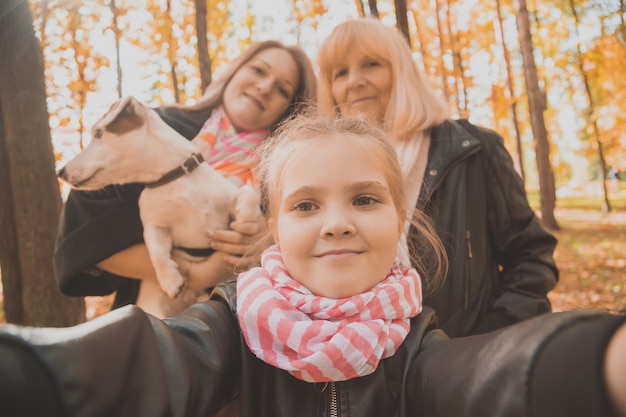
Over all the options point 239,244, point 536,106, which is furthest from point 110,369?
point 536,106

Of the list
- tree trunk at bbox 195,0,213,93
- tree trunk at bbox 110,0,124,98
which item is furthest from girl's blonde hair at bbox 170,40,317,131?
tree trunk at bbox 110,0,124,98

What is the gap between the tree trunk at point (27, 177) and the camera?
350 centimetres

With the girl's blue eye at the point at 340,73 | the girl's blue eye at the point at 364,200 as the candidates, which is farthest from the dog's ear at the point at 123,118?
the girl's blue eye at the point at 340,73

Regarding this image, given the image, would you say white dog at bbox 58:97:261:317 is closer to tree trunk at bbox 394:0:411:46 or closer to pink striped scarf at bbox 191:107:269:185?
pink striped scarf at bbox 191:107:269:185

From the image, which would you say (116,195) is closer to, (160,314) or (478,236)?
(160,314)

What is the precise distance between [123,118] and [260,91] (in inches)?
26.3

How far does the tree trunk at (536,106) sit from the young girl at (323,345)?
35.3 ft

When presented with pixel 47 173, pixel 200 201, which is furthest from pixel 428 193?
pixel 47 173

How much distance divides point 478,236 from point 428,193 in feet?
1.10

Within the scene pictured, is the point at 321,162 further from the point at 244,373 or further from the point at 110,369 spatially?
the point at 110,369

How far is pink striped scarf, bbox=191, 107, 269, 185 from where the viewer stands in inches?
75.5

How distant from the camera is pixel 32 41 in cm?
360

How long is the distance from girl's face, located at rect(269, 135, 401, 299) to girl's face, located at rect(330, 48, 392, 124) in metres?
0.93

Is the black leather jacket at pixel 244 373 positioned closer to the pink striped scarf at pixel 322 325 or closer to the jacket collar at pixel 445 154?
the pink striped scarf at pixel 322 325
